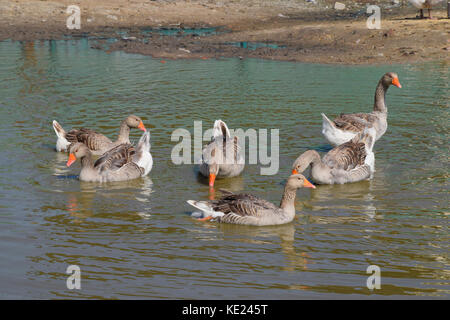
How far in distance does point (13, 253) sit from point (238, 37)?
900 inches

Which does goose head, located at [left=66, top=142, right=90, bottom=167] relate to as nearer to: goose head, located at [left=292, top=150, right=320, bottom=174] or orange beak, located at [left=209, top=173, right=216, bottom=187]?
orange beak, located at [left=209, top=173, right=216, bottom=187]

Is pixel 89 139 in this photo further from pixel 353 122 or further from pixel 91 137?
pixel 353 122

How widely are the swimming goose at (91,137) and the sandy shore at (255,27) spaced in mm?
11995

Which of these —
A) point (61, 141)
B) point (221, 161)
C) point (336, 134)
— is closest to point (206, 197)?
point (221, 161)

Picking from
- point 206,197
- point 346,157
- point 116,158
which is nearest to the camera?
point 206,197

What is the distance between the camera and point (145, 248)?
952cm

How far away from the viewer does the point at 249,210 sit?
34.6 ft

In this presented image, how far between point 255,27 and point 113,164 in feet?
69.6

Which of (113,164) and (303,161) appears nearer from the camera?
(303,161)

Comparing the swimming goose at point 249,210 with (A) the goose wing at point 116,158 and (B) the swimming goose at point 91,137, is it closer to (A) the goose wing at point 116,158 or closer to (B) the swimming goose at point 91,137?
(A) the goose wing at point 116,158

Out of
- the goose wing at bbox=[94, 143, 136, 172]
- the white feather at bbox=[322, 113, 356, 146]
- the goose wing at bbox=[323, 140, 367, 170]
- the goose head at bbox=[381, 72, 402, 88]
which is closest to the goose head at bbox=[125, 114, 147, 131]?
the goose wing at bbox=[94, 143, 136, 172]

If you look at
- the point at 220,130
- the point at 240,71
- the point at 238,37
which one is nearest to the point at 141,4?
the point at 238,37

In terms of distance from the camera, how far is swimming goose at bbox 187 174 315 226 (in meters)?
10.5
